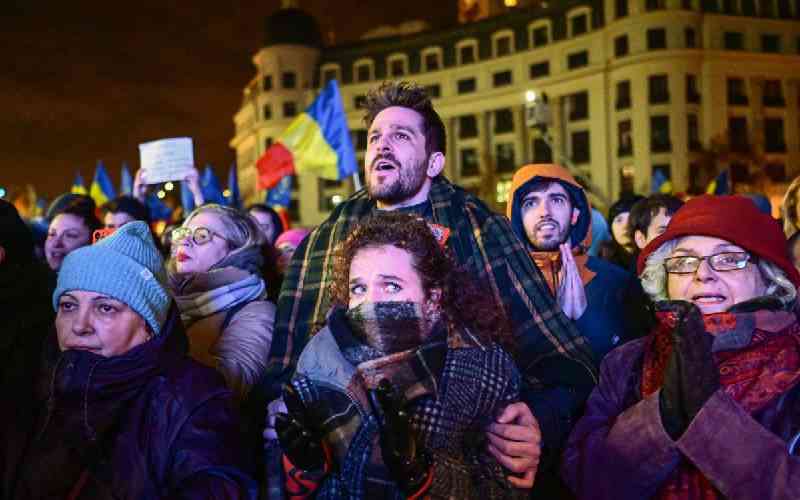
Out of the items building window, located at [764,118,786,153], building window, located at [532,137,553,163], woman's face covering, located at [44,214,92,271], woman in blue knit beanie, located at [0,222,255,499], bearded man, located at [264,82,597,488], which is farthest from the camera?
building window, located at [532,137,553,163]

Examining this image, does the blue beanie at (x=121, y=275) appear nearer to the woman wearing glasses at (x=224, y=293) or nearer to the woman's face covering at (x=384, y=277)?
the woman wearing glasses at (x=224, y=293)

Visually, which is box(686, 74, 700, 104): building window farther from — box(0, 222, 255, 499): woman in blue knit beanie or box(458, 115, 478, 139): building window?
box(0, 222, 255, 499): woman in blue knit beanie

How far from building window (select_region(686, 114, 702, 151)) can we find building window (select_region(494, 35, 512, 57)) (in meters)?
15.7

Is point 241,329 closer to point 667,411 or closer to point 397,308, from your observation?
point 397,308

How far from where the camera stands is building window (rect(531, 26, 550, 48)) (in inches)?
2157

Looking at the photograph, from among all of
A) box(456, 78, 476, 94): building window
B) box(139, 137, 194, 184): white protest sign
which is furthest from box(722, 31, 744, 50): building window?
box(139, 137, 194, 184): white protest sign

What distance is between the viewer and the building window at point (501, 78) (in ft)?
188

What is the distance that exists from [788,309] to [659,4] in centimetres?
5052

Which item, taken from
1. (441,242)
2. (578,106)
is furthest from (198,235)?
(578,106)

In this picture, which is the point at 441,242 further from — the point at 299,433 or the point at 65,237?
the point at 65,237

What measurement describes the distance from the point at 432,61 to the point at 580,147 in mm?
16435

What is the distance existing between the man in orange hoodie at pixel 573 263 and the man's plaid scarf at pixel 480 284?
37.0 inches

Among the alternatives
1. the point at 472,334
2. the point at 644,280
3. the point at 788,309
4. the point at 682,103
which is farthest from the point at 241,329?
the point at 682,103

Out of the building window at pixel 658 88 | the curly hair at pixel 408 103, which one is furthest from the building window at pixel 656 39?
the curly hair at pixel 408 103
